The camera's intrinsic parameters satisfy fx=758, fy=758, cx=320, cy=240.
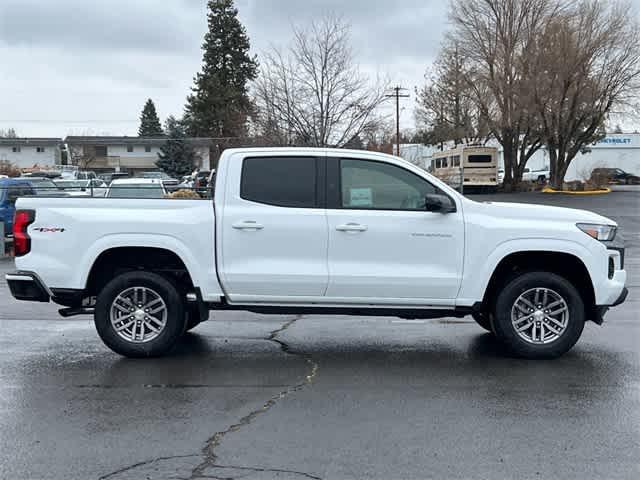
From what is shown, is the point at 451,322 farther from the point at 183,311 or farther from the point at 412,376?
the point at 183,311

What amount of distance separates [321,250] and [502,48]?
3684 cm

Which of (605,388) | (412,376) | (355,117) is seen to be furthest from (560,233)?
(355,117)

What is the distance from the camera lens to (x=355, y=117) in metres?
25.7

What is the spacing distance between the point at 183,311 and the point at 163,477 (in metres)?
3.13

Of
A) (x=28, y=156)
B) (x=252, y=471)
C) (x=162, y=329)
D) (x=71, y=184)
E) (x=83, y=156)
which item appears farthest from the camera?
(x=28, y=156)

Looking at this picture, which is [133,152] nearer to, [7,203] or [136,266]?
[7,203]

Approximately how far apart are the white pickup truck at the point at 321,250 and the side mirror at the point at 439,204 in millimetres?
13

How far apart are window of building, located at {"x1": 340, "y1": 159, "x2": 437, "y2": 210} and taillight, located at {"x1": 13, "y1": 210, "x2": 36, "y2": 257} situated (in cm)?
308

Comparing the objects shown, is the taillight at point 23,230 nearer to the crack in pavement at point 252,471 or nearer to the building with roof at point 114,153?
the crack in pavement at point 252,471

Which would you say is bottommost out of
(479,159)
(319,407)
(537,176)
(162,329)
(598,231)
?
(319,407)

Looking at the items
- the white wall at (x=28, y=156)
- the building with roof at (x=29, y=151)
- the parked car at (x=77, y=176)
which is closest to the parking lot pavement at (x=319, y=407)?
the parked car at (x=77, y=176)

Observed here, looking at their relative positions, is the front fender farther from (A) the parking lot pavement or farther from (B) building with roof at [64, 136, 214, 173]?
(B) building with roof at [64, 136, 214, 173]

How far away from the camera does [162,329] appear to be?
24.7 ft

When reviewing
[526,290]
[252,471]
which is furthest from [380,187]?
[252,471]
